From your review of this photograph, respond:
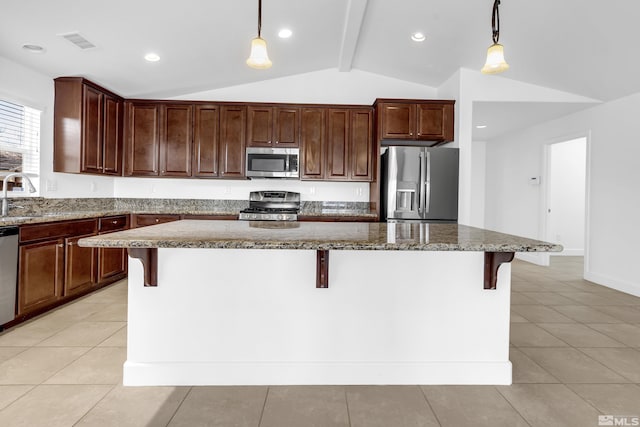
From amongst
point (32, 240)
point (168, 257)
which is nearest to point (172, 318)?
point (168, 257)

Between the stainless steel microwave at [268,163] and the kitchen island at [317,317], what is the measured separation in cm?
276

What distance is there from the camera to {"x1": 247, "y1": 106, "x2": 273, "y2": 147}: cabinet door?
4.85 meters

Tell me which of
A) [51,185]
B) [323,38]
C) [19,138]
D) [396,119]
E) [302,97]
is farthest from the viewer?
[302,97]

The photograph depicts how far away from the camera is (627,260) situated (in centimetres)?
433

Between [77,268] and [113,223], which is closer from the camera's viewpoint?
[77,268]

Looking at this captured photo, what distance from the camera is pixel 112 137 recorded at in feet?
15.1

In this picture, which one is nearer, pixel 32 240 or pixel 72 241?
pixel 32 240

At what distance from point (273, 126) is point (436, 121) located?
2.05 meters

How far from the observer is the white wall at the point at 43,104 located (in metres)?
3.52

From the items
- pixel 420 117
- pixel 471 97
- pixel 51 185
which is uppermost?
pixel 471 97

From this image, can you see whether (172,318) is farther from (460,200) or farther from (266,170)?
(460,200)

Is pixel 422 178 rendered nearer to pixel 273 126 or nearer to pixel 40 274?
pixel 273 126

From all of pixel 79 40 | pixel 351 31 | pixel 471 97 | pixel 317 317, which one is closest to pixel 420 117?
pixel 471 97

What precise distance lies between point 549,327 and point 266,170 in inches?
135
